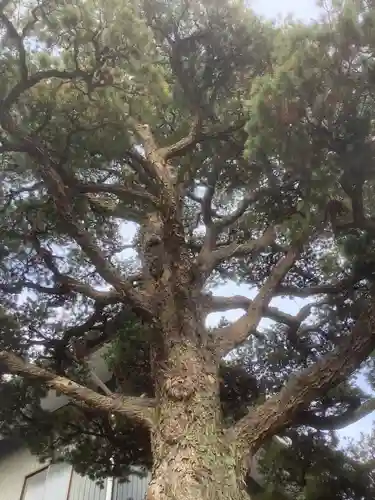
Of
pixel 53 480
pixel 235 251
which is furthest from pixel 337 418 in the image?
pixel 53 480

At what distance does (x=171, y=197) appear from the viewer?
14.9ft

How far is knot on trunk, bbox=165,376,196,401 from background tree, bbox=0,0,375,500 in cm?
2

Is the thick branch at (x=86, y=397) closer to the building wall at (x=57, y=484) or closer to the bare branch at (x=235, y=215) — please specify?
the building wall at (x=57, y=484)

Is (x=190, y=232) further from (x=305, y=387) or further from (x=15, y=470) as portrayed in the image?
(x=15, y=470)

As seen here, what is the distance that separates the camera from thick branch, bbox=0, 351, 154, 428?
13.2 ft

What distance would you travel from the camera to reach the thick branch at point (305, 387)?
3812 millimetres

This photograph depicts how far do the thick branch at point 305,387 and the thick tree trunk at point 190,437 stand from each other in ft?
0.83

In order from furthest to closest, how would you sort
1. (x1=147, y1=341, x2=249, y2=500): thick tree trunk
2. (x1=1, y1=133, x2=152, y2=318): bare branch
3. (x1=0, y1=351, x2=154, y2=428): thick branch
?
1. (x1=1, y1=133, x2=152, y2=318): bare branch
2. (x1=0, y1=351, x2=154, y2=428): thick branch
3. (x1=147, y1=341, x2=249, y2=500): thick tree trunk

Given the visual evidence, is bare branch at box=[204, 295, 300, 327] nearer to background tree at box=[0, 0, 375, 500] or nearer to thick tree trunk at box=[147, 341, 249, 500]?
background tree at box=[0, 0, 375, 500]

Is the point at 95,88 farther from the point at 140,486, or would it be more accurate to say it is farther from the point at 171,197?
the point at 140,486

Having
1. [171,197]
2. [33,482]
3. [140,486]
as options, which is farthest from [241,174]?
[33,482]

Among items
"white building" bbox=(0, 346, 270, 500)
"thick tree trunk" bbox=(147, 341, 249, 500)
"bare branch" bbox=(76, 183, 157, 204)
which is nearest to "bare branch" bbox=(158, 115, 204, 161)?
"bare branch" bbox=(76, 183, 157, 204)

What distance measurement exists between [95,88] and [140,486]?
4715 millimetres

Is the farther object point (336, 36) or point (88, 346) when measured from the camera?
point (88, 346)
